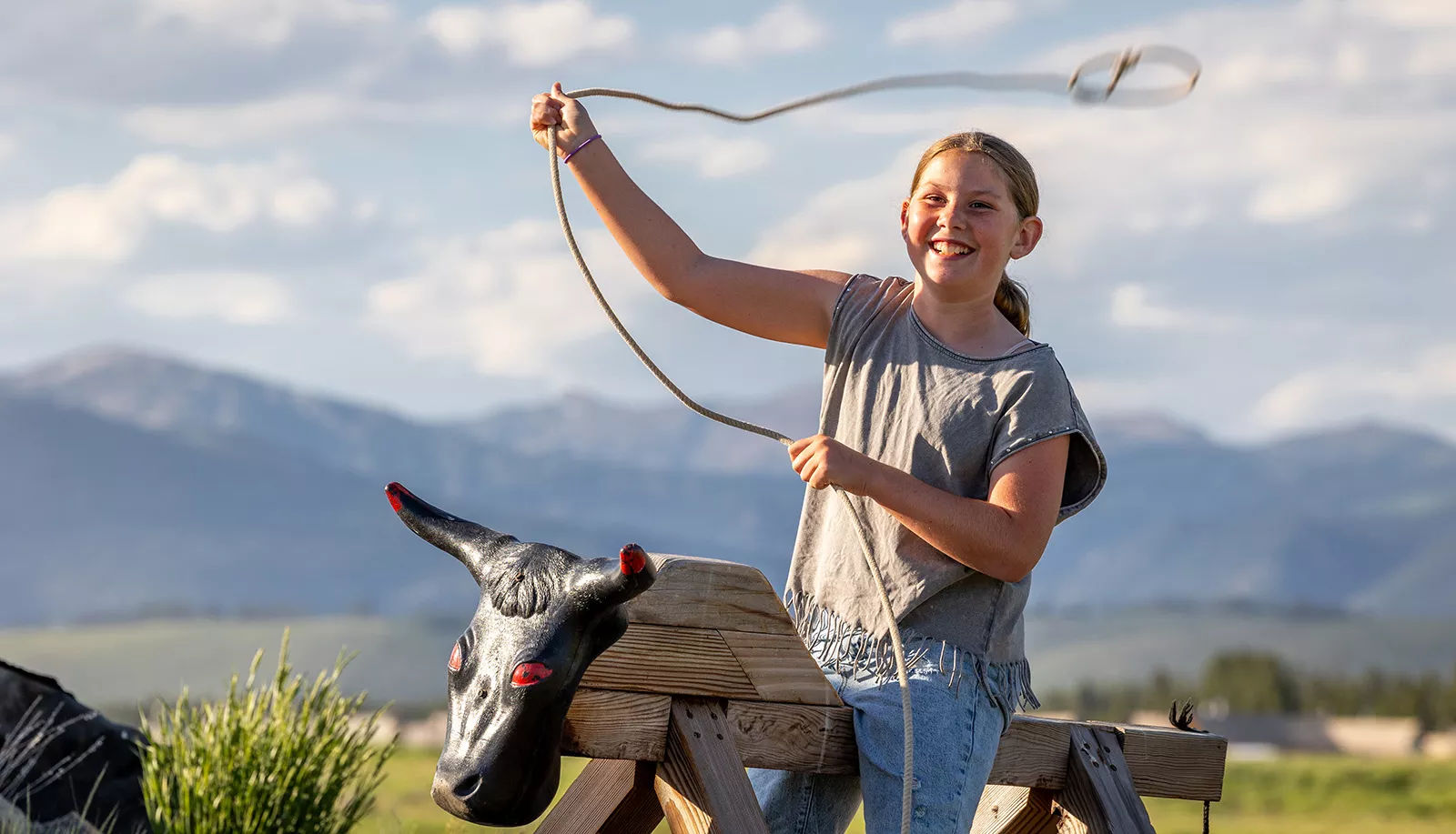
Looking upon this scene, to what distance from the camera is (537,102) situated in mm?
4047

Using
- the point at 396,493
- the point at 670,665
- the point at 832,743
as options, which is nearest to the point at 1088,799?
the point at 832,743

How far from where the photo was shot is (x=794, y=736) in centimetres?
374

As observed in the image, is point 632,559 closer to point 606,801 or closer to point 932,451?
point 606,801

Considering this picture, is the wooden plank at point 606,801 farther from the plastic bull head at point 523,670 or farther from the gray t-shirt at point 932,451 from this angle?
the gray t-shirt at point 932,451

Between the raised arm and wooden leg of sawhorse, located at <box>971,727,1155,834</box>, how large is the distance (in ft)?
4.80

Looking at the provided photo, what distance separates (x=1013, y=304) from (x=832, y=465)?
3.32 ft

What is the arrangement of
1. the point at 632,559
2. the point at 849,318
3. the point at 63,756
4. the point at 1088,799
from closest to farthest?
the point at 632,559, the point at 849,318, the point at 1088,799, the point at 63,756

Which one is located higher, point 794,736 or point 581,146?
point 581,146

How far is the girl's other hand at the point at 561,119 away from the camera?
3.99 metres

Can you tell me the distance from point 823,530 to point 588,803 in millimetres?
976

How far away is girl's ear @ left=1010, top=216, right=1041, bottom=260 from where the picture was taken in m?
3.98

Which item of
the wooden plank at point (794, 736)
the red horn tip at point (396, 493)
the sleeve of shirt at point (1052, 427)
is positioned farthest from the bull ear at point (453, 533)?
the sleeve of shirt at point (1052, 427)

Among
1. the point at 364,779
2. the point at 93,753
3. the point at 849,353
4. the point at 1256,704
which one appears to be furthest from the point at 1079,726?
the point at 1256,704

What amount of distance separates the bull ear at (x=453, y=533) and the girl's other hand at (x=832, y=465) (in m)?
0.70
